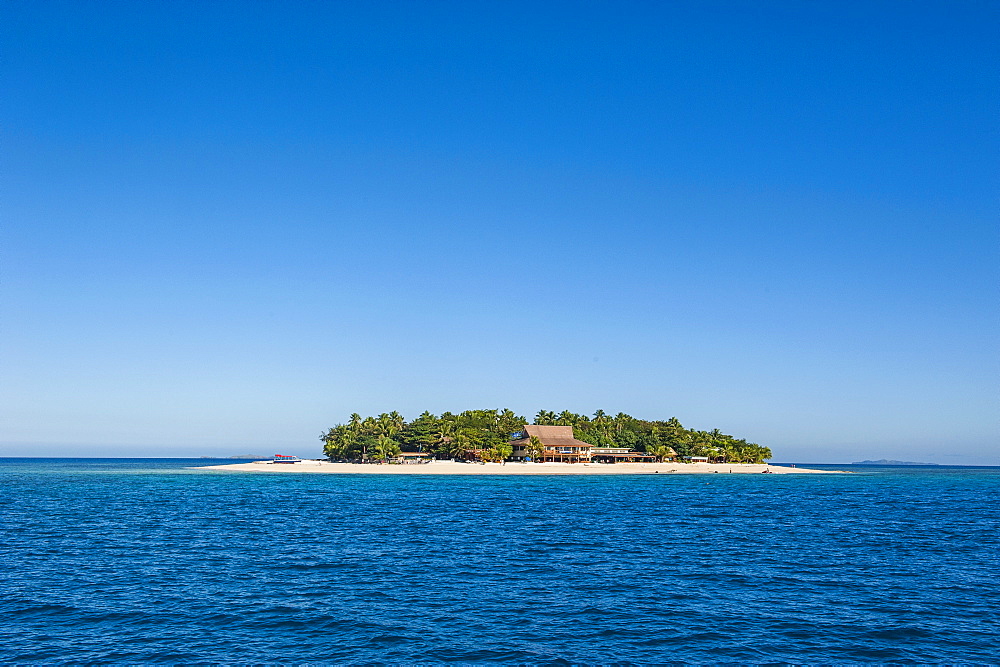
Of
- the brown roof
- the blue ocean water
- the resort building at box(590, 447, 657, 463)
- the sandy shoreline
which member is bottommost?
the blue ocean water

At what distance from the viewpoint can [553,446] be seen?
183500mm

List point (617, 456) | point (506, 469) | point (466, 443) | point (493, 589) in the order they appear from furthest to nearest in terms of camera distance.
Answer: point (617, 456) → point (466, 443) → point (506, 469) → point (493, 589)

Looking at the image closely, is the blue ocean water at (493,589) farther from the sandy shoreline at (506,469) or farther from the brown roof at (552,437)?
the brown roof at (552,437)

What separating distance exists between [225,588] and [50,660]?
373 inches

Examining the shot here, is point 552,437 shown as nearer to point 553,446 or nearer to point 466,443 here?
point 553,446

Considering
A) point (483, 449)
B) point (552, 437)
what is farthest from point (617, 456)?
point (483, 449)

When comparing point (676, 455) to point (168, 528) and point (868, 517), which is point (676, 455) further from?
point (168, 528)

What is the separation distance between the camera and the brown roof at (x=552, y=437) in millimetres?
184125

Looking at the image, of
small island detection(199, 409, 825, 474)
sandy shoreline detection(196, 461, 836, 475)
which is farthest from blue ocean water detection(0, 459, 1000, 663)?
small island detection(199, 409, 825, 474)

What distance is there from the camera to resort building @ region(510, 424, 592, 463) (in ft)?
598

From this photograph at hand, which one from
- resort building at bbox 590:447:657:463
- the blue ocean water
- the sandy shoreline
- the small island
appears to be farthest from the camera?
resort building at bbox 590:447:657:463

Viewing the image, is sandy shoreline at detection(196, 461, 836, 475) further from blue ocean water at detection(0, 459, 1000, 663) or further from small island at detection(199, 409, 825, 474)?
blue ocean water at detection(0, 459, 1000, 663)

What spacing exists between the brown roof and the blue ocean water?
124231 mm

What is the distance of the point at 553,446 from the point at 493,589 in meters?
155
